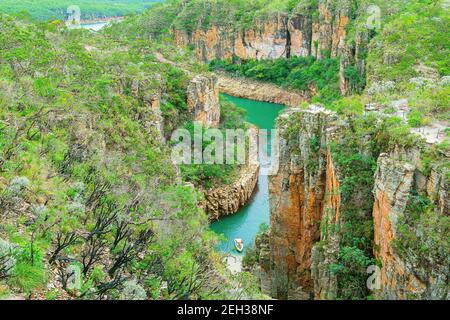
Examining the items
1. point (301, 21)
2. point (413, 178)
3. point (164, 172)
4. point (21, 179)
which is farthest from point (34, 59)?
point (301, 21)

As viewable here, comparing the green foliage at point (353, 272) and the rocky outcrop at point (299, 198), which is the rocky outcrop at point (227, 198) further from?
the green foliage at point (353, 272)

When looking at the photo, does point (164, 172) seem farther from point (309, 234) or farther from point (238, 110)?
point (238, 110)

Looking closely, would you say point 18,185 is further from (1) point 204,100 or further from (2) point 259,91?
(2) point 259,91

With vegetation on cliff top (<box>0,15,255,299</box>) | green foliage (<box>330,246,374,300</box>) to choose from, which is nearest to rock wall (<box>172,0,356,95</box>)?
vegetation on cliff top (<box>0,15,255,299</box>)

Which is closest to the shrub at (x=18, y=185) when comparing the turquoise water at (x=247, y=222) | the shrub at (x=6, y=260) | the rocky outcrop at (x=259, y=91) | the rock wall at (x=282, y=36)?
the shrub at (x=6, y=260)

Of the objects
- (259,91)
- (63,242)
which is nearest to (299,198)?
(63,242)

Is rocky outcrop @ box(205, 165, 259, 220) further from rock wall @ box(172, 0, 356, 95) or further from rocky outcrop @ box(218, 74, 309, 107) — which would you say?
rock wall @ box(172, 0, 356, 95)
